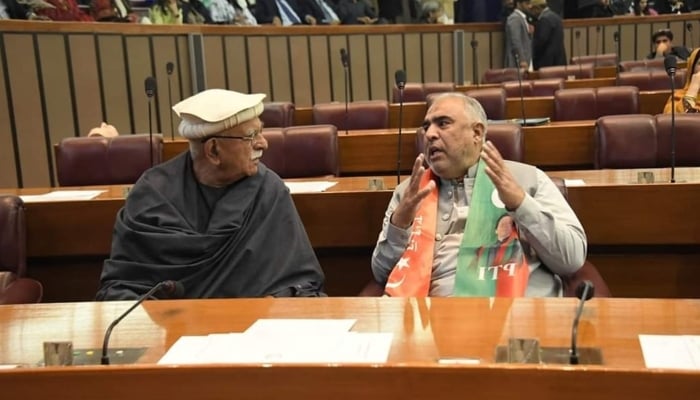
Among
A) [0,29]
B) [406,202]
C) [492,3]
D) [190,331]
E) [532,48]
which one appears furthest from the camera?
[492,3]

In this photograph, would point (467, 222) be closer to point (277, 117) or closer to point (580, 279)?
point (580, 279)

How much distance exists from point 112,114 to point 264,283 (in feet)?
13.9

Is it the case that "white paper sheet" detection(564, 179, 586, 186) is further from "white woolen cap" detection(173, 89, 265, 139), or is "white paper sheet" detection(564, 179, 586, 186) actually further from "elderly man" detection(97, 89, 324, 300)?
"white woolen cap" detection(173, 89, 265, 139)

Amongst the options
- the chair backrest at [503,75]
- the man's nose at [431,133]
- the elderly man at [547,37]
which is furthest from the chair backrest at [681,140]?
the elderly man at [547,37]

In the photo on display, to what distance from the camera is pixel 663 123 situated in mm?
3180

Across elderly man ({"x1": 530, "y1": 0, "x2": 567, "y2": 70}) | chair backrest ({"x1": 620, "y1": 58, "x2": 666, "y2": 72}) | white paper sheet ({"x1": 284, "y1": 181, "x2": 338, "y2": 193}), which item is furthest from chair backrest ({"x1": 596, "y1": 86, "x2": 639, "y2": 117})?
elderly man ({"x1": 530, "y1": 0, "x2": 567, "y2": 70})

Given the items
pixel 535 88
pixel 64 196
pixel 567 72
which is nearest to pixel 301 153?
pixel 64 196

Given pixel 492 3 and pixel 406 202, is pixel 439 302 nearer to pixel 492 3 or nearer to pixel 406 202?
pixel 406 202

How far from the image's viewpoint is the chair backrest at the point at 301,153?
138 inches

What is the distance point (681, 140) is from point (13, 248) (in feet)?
8.28

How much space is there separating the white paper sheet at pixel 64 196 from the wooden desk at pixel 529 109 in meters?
2.09

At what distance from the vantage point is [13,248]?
2.55 meters

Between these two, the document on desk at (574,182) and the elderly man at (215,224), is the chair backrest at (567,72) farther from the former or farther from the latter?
the elderly man at (215,224)

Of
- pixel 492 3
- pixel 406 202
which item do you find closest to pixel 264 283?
pixel 406 202
